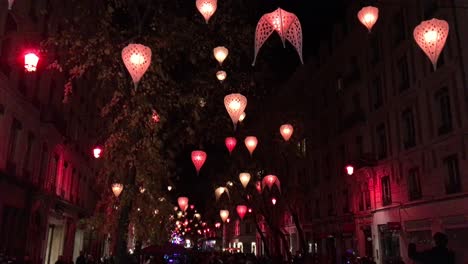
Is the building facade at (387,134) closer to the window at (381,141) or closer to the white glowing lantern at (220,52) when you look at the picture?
the window at (381,141)

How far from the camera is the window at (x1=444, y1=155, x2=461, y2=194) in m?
20.2

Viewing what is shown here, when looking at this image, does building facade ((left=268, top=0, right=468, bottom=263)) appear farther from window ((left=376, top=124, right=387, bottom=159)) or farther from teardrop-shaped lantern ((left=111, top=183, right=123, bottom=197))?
teardrop-shaped lantern ((left=111, top=183, right=123, bottom=197))

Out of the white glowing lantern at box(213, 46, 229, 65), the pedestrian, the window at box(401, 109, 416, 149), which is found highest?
the window at box(401, 109, 416, 149)

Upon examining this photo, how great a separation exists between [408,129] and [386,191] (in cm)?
455

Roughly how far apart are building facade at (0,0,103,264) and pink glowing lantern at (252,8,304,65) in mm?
6707

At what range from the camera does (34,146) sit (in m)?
21.8

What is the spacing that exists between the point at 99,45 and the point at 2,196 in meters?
9.74

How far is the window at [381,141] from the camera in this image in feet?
89.8

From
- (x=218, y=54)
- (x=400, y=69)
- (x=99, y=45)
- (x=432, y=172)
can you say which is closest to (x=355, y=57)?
(x=400, y=69)

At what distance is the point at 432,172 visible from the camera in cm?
2202

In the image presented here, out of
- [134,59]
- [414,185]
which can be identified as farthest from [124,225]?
[414,185]

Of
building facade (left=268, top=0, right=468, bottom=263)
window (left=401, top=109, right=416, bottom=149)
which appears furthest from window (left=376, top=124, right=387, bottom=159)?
window (left=401, top=109, right=416, bottom=149)

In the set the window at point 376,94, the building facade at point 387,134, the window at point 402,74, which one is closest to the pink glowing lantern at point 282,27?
the building facade at point 387,134

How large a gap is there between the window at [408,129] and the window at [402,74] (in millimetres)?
1489
